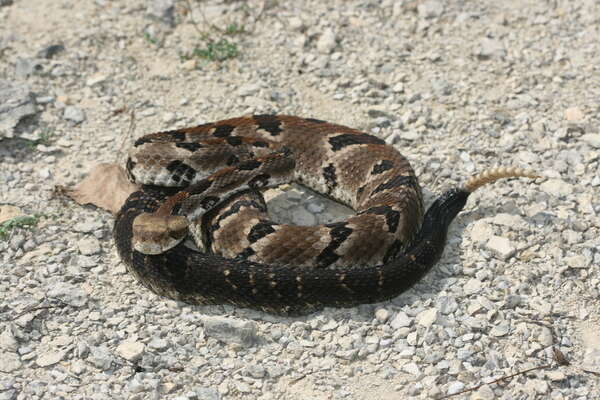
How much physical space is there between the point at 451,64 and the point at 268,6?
2687mm

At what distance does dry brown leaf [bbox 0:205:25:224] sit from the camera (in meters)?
8.10

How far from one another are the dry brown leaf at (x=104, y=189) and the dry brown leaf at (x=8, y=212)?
19.1 inches

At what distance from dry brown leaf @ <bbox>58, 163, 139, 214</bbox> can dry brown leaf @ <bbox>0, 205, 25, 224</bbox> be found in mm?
486

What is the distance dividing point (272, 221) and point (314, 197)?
1153 millimetres

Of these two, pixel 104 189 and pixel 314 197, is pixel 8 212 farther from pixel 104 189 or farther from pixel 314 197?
pixel 314 197

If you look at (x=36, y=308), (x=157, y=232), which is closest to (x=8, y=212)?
(x=36, y=308)

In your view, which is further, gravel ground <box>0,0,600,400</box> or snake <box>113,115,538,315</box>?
snake <box>113,115,538,315</box>

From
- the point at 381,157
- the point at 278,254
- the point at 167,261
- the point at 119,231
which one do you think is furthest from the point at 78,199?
the point at 381,157

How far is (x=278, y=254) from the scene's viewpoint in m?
7.14

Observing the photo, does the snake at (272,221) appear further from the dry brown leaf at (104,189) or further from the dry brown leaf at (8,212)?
the dry brown leaf at (8,212)

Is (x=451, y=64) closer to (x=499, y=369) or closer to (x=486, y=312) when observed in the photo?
(x=486, y=312)

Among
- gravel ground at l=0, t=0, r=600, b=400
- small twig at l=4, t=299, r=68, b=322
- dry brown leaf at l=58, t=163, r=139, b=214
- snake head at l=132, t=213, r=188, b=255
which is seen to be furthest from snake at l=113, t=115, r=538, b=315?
small twig at l=4, t=299, r=68, b=322

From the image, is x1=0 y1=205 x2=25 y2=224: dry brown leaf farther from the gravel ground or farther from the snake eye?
the snake eye

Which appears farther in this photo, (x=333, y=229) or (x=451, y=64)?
(x=451, y=64)
